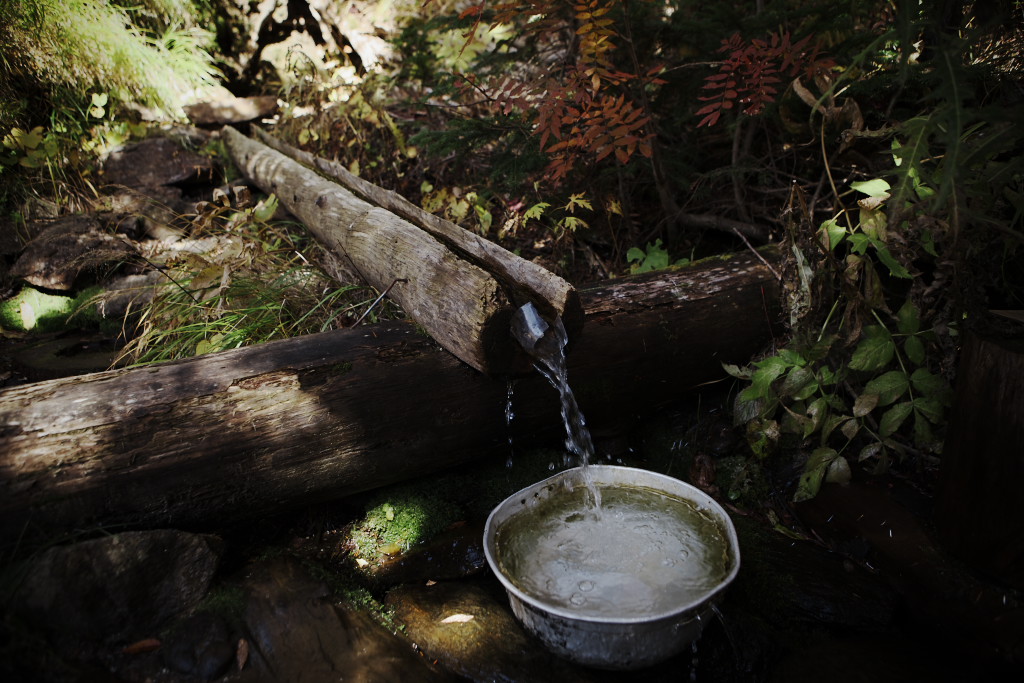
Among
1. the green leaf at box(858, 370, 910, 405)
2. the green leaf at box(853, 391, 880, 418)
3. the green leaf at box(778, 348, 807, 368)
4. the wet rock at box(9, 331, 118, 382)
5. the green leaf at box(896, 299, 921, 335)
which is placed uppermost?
the green leaf at box(896, 299, 921, 335)

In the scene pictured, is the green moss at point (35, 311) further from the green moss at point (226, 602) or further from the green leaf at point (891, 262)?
the green leaf at point (891, 262)

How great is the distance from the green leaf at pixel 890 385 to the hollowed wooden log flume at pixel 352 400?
2.10 feet

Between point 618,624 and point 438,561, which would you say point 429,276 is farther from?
point 618,624

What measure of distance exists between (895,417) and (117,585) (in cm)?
288

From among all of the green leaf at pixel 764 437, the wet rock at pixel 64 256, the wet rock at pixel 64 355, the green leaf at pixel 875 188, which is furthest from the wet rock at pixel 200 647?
the wet rock at pixel 64 256

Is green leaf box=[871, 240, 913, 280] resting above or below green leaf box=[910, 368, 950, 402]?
above

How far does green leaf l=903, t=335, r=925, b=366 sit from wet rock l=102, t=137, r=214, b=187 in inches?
230

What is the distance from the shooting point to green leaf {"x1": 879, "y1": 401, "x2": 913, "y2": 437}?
2395 mm

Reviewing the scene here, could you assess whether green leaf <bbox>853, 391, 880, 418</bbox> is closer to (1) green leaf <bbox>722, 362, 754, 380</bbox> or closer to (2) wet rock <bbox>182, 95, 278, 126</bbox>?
(1) green leaf <bbox>722, 362, 754, 380</bbox>

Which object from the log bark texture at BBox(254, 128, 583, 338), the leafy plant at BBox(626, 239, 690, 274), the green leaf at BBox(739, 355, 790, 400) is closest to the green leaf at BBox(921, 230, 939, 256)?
the green leaf at BBox(739, 355, 790, 400)

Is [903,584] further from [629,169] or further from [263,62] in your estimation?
[263,62]

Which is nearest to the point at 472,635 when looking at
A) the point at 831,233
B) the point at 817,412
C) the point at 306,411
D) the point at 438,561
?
the point at 438,561

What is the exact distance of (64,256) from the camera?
4367 mm

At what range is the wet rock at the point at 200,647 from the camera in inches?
74.6
